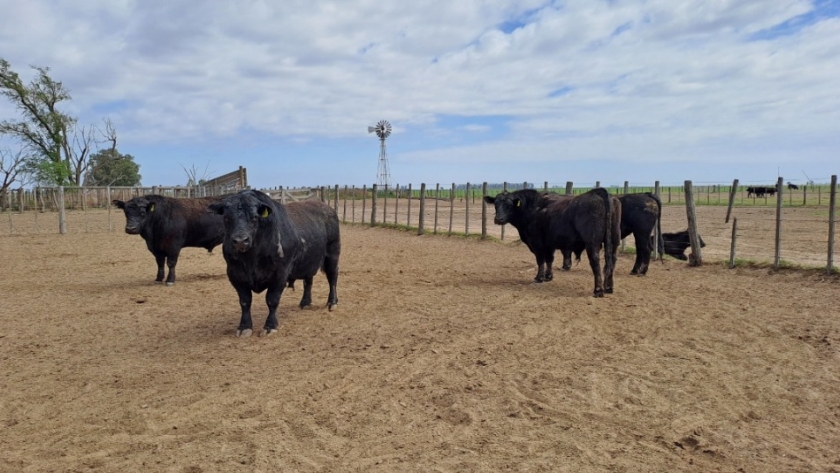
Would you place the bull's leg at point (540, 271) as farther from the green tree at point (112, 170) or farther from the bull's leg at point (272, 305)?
the green tree at point (112, 170)

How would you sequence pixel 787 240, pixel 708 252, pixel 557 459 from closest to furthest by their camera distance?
pixel 557 459
pixel 708 252
pixel 787 240

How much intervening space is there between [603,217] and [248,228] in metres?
6.00

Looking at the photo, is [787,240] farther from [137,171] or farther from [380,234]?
[137,171]

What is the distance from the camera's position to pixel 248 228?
20.3 feet

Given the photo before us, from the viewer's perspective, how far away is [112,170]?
182 ft

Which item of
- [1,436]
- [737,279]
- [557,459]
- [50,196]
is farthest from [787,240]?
[50,196]

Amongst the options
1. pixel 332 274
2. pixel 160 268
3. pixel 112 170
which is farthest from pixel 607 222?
pixel 112 170

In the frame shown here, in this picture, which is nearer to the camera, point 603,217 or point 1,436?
point 1,436

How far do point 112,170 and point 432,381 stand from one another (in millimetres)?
59918

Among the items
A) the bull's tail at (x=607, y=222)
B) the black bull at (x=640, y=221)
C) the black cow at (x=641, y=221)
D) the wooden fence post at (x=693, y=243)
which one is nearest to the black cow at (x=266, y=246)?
the bull's tail at (x=607, y=222)

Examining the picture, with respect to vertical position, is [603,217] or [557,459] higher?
[603,217]

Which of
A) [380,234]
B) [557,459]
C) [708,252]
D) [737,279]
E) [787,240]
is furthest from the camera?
[380,234]

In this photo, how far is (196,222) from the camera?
1109cm

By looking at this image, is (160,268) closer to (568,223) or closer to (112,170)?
(568,223)
